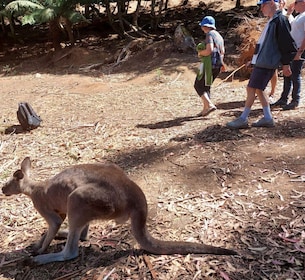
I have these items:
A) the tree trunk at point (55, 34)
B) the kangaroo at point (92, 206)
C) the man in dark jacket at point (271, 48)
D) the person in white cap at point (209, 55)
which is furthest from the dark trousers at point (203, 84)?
the tree trunk at point (55, 34)

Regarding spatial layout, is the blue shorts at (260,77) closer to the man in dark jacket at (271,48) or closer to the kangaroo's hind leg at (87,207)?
the man in dark jacket at (271,48)

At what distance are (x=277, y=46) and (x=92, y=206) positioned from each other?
3842 millimetres

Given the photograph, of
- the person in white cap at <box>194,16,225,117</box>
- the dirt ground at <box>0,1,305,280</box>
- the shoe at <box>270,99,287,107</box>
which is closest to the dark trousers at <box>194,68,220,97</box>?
the person in white cap at <box>194,16,225,117</box>

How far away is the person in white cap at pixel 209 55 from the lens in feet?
22.0

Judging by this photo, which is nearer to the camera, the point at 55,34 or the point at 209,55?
the point at 209,55

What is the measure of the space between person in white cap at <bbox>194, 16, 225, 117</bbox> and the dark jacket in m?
0.99

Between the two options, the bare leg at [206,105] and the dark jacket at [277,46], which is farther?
the bare leg at [206,105]

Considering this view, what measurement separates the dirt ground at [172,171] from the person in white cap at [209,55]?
0.53 meters

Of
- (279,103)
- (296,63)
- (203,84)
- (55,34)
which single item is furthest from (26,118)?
(55,34)

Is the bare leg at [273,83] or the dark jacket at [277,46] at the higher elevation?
the dark jacket at [277,46]

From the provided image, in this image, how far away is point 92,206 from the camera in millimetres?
3232

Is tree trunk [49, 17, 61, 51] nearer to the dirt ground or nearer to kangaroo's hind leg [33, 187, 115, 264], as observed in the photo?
the dirt ground

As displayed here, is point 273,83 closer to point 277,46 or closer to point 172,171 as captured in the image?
point 277,46

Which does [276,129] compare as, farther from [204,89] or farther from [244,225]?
[244,225]
